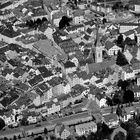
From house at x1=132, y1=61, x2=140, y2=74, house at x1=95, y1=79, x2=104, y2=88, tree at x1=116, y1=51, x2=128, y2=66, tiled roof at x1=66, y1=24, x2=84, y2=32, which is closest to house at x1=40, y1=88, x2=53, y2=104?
house at x1=95, y1=79, x2=104, y2=88

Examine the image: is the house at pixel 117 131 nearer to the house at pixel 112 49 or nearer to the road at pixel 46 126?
the road at pixel 46 126

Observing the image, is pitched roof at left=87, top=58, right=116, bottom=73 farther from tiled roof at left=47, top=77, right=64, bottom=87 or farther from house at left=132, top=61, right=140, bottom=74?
tiled roof at left=47, top=77, right=64, bottom=87

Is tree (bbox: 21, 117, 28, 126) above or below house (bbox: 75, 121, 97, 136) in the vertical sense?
above

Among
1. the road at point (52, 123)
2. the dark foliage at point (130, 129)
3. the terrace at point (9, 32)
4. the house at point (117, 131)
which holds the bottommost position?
the dark foliage at point (130, 129)

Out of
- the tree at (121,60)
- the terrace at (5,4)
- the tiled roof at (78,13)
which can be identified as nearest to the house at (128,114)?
the tree at (121,60)

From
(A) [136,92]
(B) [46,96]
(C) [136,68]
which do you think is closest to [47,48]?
(B) [46,96]
